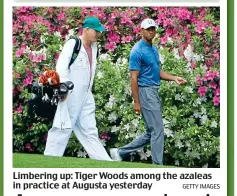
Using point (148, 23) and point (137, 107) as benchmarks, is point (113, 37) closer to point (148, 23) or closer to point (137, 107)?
point (148, 23)

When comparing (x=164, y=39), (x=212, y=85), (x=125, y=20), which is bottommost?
(x=212, y=85)

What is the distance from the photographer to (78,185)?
13203 millimetres

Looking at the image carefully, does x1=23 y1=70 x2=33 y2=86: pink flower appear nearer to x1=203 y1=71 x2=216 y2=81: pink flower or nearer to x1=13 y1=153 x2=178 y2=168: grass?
x1=13 y1=153 x2=178 y2=168: grass

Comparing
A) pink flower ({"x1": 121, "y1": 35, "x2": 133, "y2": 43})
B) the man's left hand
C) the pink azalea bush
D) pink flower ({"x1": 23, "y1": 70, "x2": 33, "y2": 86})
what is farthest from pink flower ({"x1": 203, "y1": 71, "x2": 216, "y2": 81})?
pink flower ({"x1": 23, "y1": 70, "x2": 33, "y2": 86})

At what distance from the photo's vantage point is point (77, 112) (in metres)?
13.5

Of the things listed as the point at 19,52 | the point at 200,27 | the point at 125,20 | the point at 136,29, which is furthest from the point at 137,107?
the point at 19,52

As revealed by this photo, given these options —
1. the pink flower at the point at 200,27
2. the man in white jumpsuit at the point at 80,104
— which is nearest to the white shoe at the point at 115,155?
the man in white jumpsuit at the point at 80,104

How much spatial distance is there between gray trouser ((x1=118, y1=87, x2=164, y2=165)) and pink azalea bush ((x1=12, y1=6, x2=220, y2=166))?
19 centimetres

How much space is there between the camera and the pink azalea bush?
13586 mm

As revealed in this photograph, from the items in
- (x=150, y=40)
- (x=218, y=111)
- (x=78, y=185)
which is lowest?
(x=78, y=185)

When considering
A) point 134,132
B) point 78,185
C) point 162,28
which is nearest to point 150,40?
point 162,28

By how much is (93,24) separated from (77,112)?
114cm
